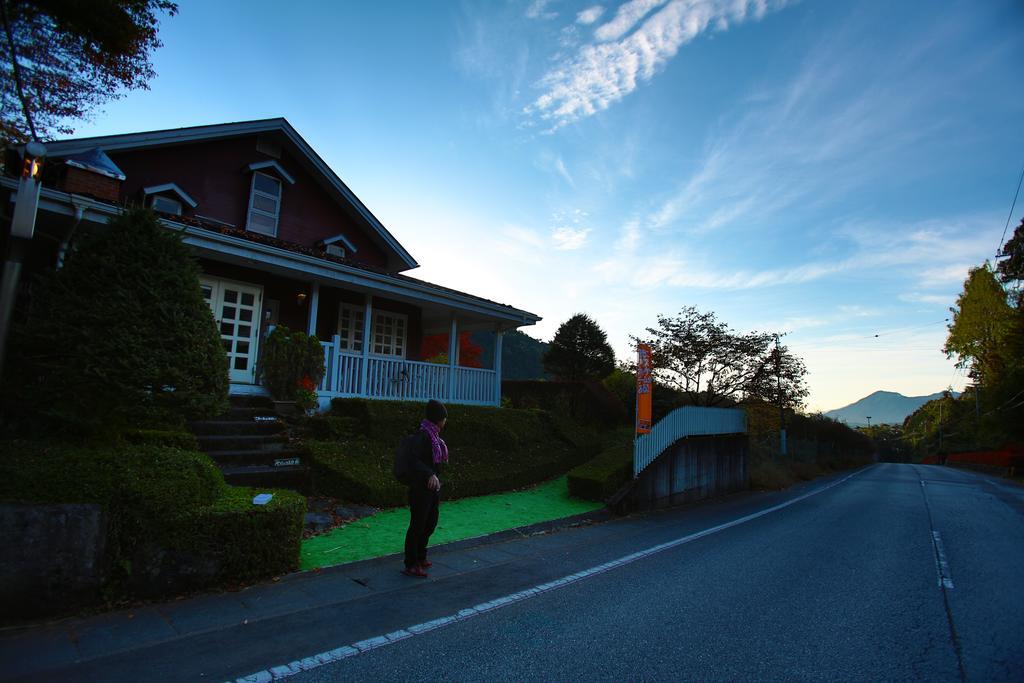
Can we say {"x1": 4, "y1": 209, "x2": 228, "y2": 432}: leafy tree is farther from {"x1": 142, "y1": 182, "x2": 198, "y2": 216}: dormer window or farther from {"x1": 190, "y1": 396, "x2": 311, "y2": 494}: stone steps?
{"x1": 142, "y1": 182, "x2": 198, "y2": 216}: dormer window

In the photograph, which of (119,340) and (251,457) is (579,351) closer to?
(251,457)

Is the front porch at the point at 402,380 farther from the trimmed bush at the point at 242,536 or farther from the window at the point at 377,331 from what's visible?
the trimmed bush at the point at 242,536

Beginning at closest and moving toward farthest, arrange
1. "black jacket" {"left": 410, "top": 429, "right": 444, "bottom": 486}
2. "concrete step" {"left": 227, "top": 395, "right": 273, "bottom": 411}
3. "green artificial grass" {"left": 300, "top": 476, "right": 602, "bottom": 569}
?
"black jacket" {"left": 410, "top": 429, "right": 444, "bottom": 486}, "green artificial grass" {"left": 300, "top": 476, "right": 602, "bottom": 569}, "concrete step" {"left": 227, "top": 395, "right": 273, "bottom": 411}

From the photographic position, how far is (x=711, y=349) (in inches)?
761

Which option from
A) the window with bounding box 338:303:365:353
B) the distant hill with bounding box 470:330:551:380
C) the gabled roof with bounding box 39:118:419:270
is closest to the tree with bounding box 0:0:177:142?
the gabled roof with bounding box 39:118:419:270

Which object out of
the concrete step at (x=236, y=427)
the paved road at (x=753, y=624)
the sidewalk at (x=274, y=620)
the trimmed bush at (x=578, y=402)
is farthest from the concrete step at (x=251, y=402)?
the trimmed bush at (x=578, y=402)

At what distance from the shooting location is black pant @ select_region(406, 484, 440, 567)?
199 inches

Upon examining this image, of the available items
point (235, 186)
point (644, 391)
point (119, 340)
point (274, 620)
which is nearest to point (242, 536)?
point (274, 620)

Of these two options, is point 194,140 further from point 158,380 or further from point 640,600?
point 640,600

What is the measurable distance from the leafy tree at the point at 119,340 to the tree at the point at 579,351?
33.5 meters

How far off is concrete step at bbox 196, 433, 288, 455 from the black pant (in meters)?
4.17

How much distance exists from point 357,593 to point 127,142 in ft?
42.7

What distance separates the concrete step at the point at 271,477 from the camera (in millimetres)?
6927

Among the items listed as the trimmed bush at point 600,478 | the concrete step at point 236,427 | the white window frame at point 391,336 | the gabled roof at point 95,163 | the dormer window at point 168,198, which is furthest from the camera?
the white window frame at point 391,336
